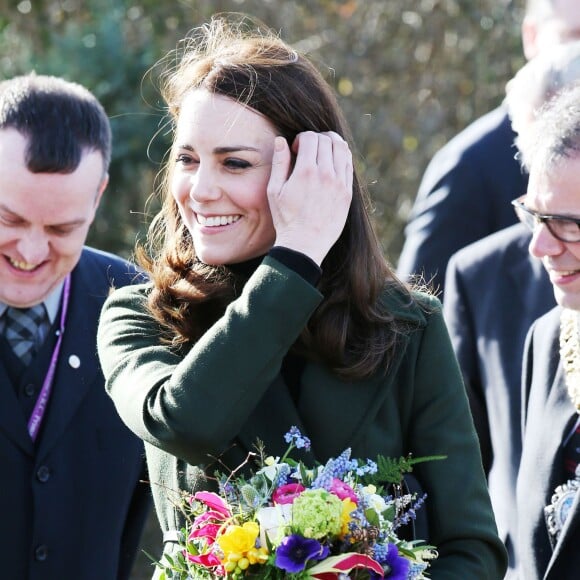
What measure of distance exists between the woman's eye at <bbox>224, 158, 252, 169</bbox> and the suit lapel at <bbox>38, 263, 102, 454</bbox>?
1.22 meters

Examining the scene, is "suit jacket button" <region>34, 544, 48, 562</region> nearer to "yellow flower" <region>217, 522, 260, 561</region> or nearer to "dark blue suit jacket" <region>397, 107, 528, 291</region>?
"yellow flower" <region>217, 522, 260, 561</region>

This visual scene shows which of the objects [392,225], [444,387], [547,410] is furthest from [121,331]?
[392,225]

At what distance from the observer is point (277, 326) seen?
2.69 m

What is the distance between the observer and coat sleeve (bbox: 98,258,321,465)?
266 centimetres

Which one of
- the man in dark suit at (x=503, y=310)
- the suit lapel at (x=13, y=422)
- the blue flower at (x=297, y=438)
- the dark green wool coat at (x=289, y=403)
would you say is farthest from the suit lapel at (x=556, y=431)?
the suit lapel at (x=13, y=422)

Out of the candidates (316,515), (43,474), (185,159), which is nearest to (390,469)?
(316,515)

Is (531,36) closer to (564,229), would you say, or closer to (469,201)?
(469,201)

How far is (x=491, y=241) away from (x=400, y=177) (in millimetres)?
4506

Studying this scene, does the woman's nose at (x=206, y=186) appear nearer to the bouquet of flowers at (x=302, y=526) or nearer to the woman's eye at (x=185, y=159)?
the woman's eye at (x=185, y=159)

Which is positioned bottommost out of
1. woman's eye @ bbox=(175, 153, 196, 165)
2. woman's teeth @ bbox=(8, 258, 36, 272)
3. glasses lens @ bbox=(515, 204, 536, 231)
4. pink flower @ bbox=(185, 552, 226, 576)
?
pink flower @ bbox=(185, 552, 226, 576)

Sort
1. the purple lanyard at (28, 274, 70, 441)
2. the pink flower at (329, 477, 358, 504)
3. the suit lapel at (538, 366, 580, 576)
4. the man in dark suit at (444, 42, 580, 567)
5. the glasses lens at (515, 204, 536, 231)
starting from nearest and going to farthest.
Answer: the pink flower at (329, 477, 358, 504), the glasses lens at (515, 204, 536, 231), the suit lapel at (538, 366, 580, 576), the purple lanyard at (28, 274, 70, 441), the man in dark suit at (444, 42, 580, 567)

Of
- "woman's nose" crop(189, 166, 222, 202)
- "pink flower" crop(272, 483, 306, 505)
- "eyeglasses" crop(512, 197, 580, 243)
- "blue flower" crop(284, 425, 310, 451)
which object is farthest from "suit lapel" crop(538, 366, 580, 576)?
"woman's nose" crop(189, 166, 222, 202)

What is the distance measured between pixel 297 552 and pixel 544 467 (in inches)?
51.4

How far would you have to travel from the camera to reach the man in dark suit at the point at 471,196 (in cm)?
501
